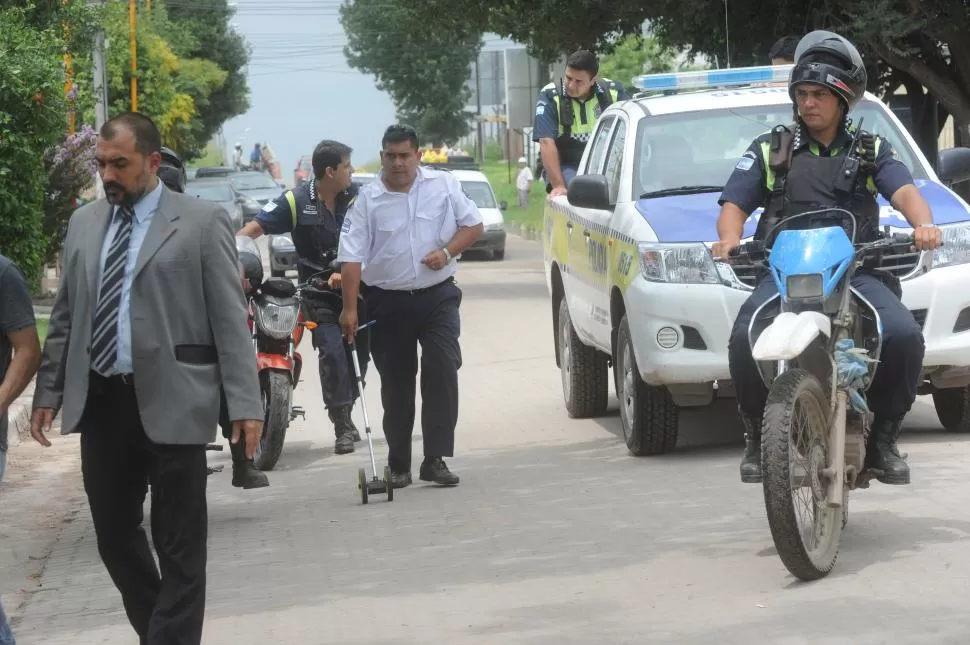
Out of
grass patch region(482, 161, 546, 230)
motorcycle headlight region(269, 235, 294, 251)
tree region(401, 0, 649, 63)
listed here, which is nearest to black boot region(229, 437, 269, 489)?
tree region(401, 0, 649, 63)

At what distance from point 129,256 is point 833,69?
107 inches

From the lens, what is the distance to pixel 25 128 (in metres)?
17.5

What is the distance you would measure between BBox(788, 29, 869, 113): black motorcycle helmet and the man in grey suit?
2.36 metres

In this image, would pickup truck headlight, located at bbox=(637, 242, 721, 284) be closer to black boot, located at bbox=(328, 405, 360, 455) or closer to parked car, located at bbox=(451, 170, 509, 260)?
black boot, located at bbox=(328, 405, 360, 455)

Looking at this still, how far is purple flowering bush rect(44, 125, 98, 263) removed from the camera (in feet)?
72.3

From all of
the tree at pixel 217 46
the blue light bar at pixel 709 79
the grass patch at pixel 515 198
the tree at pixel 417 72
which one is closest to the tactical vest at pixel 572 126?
the blue light bar at pixel 709 79

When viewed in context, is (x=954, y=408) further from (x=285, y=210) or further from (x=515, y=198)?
(x=515, y=198)

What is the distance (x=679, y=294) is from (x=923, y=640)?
13.4 feet

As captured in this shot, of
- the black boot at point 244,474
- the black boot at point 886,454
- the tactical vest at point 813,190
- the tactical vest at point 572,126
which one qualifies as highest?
the tactical vest at point 813,190

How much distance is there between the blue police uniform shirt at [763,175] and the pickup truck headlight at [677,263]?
240 centimetres

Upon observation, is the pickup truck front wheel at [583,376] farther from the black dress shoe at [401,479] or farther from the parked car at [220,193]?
the parked car at [220,193]

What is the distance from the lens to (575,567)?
754cm

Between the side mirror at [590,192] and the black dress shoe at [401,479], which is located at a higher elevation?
the side mirror at [590,192]

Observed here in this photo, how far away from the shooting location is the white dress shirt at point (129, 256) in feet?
18.9
